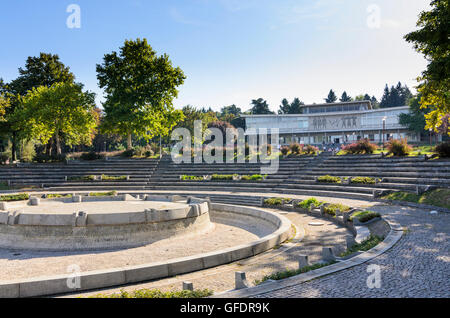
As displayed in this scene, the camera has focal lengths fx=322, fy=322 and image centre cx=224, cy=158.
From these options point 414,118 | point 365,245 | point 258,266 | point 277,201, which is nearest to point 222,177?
point 277,201

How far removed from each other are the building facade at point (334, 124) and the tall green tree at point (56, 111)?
137ft

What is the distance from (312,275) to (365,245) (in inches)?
143

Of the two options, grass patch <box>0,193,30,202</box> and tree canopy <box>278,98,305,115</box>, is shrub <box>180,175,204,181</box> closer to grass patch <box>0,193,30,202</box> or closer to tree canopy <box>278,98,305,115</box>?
grass patch <box>0,193,30,202</box>

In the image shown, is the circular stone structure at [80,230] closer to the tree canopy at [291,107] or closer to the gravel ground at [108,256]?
the gravel ground at [108,256]

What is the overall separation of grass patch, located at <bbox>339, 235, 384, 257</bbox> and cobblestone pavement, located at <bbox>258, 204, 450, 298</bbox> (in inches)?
24.2

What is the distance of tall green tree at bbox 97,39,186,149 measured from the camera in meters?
40.1

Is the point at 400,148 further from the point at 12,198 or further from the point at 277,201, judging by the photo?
the point at 12,198

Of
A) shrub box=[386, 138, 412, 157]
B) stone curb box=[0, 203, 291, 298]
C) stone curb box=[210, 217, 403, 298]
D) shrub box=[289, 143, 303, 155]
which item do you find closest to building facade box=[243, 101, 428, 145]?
shrub box=[289, 143, 303, 155]

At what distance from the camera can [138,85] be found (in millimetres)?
40625

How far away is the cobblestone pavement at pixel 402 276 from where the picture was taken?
6402 millimetres

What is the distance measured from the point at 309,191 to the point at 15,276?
20.5 metres

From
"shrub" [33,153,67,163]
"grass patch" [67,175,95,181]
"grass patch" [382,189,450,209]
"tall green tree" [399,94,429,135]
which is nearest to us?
"grass patch" [382,189,450,209]

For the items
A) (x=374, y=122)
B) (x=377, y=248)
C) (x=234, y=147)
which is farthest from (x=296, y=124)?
(x=377, y=248)
